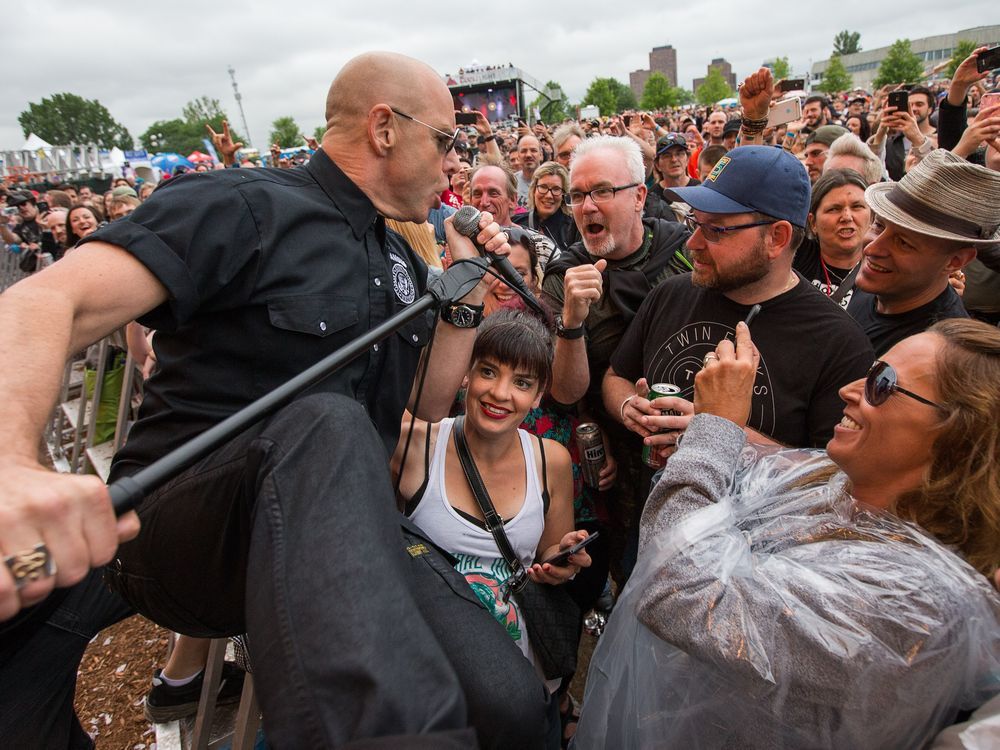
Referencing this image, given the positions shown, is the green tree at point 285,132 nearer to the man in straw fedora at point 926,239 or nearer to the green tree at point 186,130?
the green tree at point 186,130

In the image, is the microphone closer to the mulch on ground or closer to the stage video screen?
the mulch on ground

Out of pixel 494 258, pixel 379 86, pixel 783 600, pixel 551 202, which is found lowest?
pixel 783 600

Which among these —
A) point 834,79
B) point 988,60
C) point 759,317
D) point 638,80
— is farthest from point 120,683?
point 638,80

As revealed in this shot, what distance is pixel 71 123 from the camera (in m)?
94.6

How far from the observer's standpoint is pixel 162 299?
1321 mm

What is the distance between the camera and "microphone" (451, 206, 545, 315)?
179cm

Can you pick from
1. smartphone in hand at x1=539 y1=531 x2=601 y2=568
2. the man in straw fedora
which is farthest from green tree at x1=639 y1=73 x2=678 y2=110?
smartphone in hand at x1=539 y1=531 x2=601 y2=568

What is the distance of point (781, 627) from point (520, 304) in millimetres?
2073

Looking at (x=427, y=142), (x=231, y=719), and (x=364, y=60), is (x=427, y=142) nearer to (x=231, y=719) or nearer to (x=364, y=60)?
(x=364, y=60)

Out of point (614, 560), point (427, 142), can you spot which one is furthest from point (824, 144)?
point (427, 142)

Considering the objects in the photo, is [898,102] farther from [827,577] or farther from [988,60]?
[827,577]

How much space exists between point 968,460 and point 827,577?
47 cm

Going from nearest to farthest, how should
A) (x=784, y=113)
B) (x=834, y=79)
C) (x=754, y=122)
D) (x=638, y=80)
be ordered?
(x=754, y=122), (x=784, y=113), (x=834, y=79), (x=638, y=80)

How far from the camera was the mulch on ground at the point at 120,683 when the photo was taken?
2.78 m
